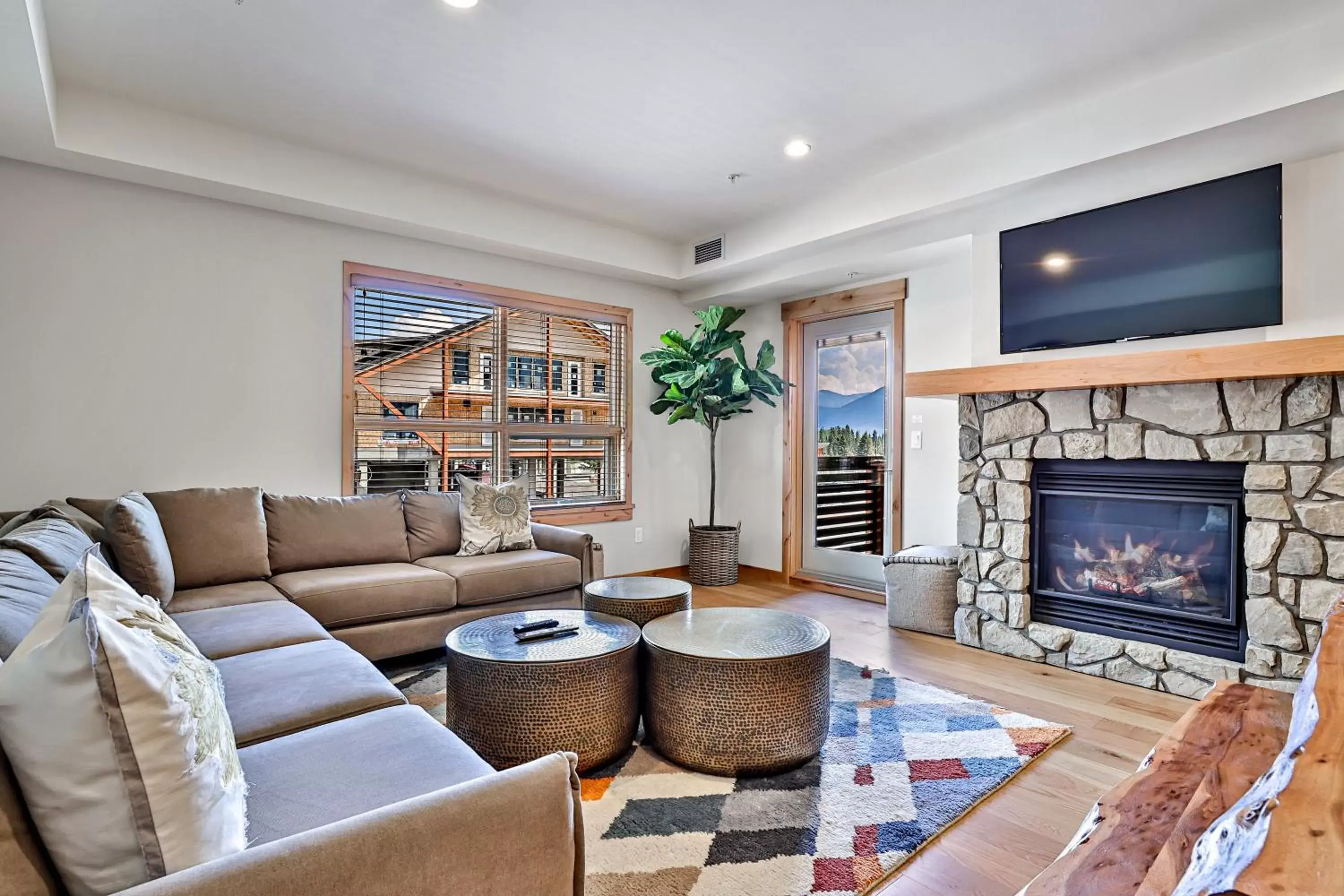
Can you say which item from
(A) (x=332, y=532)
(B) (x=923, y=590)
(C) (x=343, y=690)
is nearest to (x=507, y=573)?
(A) (x=332, y=532)

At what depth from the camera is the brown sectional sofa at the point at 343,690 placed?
84cm

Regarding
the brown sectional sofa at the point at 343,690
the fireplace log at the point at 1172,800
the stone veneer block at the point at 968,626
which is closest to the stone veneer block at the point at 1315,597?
the stone veneer block at the point at 968,626

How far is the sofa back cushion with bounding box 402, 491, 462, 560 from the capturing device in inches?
146

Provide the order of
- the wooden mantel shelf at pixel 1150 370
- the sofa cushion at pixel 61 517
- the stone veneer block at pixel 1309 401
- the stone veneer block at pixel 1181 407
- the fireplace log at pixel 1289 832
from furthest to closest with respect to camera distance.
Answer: the stone veneer block at pixel 1181 407
the stone veneer block at pixel 1309 401
the wooden mantel shelf at pixel 1150 370
the sofa cushion at pixel 61 517
the fireplace log at pixel 1289 832

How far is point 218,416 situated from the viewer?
11.6 ft

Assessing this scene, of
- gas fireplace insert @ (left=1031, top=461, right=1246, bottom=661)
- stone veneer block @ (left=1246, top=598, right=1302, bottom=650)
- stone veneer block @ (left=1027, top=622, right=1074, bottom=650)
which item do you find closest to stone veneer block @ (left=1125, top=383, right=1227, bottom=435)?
gas fireplace insert @ (left=1031, top=461, right=1246, bottom=661)

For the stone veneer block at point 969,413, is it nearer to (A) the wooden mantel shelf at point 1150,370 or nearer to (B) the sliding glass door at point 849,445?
(A) the wooden mantel shelf at point 1150,370

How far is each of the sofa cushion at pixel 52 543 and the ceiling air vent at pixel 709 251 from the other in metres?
3.82

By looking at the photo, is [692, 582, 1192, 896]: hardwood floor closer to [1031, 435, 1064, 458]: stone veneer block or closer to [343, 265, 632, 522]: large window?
[1031, 435, 1064, 458]: stone veneer block

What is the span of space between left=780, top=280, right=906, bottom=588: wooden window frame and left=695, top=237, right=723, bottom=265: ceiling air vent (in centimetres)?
80

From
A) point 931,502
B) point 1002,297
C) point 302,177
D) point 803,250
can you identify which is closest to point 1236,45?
point 1002,297

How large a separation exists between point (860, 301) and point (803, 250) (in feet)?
2.35

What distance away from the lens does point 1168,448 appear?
9.80 ft

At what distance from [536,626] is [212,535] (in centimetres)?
174
